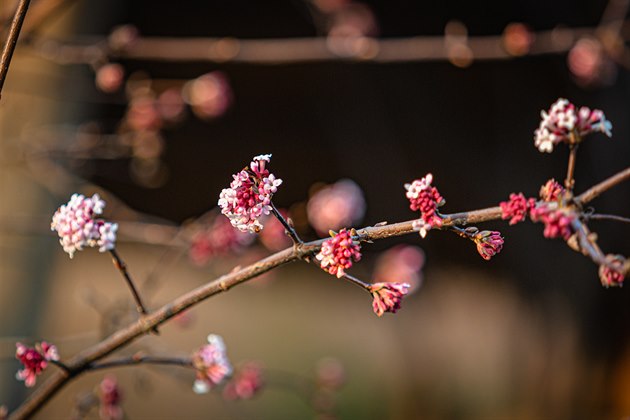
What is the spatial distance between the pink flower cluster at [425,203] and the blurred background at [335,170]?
0.70 metres

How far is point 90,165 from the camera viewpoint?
2.35 metres

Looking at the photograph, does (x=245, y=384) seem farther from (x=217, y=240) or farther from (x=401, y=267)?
(x=401, y=267)

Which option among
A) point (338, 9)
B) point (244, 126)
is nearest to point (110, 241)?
point (338, 9)

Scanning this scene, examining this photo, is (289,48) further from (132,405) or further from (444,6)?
(132,405)

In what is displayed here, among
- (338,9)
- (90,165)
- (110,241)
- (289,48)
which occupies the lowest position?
(110,241)

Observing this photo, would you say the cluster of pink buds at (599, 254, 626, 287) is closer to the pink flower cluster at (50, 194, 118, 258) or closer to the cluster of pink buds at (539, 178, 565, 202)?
the cluster of pink buds at (539, 178, 565, 202)

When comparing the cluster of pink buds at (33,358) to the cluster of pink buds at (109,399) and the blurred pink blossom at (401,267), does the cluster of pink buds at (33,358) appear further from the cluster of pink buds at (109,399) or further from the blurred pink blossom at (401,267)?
the blurred pink blossom at (401,267)

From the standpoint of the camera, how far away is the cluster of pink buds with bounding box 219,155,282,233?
0.58 m

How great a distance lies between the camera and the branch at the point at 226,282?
0.57 metres

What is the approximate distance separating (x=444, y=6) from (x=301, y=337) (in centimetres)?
242

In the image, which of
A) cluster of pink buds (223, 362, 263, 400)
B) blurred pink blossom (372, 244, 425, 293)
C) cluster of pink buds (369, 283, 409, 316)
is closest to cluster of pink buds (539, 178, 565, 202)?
cluster of pink buds (369, 283, 409, 316)

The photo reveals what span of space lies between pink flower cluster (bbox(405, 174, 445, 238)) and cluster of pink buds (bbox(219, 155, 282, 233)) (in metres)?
0.12

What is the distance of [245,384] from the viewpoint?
1.22 metres

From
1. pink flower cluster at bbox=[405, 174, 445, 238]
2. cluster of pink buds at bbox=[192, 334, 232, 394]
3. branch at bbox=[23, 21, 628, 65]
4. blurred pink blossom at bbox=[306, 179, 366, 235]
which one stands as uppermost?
branch at bbox=[23, 21, 628, 65]
